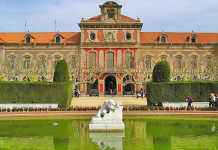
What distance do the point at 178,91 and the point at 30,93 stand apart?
11.2 meters

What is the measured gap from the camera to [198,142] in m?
8.89

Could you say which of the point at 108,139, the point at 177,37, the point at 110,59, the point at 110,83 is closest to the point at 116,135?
the point at 108,139

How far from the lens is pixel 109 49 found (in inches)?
1614

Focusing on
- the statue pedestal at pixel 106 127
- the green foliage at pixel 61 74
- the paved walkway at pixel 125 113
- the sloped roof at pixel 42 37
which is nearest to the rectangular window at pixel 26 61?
the sloped roof at pixel 42 37

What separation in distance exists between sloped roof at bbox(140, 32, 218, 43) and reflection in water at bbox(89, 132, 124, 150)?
1311 inches

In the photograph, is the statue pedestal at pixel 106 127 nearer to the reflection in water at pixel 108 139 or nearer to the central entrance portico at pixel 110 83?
the reflection in water at pixel 108 139

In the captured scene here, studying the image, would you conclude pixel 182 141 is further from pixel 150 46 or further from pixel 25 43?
pixel 25 43

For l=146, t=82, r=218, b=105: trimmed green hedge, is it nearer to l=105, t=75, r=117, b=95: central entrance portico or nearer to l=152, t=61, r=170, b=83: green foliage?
l=152, t=61, r=170, b=83: green foliage

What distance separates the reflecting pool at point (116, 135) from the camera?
28.0ft

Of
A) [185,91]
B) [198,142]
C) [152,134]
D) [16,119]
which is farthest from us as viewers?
[185,91]

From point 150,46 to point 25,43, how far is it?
68.1 feet

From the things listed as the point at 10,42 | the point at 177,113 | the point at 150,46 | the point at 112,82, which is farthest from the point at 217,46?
the point at 10,42

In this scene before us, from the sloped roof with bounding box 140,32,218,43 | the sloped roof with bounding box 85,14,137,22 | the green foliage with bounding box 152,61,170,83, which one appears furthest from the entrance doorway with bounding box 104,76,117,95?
the green foliage with bounding box 152,61,170,83

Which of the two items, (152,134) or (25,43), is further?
(25,43)
